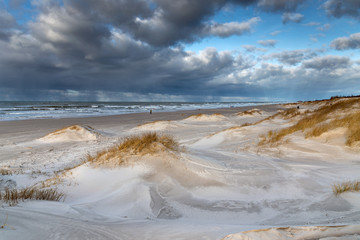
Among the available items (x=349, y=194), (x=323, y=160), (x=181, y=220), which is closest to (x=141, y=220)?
(x=181, y=220)

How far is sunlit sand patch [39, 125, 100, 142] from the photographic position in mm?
12258

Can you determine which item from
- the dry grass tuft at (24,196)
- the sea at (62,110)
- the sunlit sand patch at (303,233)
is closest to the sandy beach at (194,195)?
the sunlit sand patch at (303,233)

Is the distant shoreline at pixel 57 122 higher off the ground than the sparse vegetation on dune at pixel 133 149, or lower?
lower

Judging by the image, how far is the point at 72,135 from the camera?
41.5 feet

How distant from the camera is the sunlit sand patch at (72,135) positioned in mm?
12258

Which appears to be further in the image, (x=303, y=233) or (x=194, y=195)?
(x=194, y=195)

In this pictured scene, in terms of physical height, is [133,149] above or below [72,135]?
above

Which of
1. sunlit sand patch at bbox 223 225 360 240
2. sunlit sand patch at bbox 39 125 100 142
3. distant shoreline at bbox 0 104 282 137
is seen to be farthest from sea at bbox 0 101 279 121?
sunlit sand patch at bbox 223 225 360 240

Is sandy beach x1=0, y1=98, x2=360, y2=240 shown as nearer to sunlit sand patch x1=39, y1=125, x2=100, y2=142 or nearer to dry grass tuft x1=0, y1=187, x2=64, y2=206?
dry grass tuft x1=0, y1=187, x2=64, y2=206

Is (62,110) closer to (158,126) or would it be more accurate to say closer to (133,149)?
(158,126)

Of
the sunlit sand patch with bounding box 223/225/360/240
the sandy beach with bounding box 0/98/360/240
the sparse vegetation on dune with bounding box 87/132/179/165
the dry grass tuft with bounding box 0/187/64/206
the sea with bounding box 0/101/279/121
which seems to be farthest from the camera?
the sea with bounding box 0/101/279/121

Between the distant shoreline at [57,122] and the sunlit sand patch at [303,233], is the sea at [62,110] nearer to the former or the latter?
the distant shoreline at [57,122]

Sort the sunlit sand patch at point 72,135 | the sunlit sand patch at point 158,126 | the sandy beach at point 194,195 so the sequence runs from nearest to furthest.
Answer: the sandy beach at point 194,195, the sunlit sand patch at point 72,135, the sunlit sand patch at point 158,126

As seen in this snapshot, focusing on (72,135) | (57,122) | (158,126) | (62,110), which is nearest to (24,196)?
(72,135)
